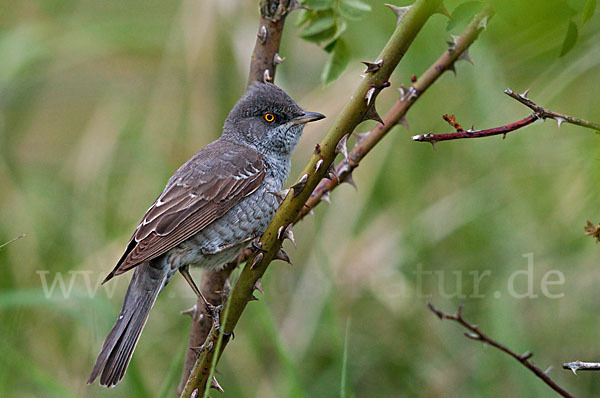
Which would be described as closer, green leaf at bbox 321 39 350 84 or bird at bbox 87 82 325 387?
green leaf at bbox 321 39 350 84

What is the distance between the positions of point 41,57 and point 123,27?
27.7 inches

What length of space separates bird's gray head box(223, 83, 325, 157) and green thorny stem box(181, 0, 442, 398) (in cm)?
166

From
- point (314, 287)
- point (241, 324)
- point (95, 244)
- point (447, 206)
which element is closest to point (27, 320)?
point (95, 244)

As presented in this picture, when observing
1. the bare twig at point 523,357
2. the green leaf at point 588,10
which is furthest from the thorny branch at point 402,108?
the green leaf at point 588,10

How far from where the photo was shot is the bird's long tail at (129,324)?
286 cm

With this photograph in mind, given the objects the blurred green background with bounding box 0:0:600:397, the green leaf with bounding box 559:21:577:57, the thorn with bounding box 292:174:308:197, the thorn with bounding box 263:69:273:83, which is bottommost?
the blurred green background with bounding box 0:0:600:397

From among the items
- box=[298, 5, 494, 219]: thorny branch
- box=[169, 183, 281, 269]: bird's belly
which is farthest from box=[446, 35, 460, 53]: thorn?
box=[169, 183, 281, 269]: bird's belly

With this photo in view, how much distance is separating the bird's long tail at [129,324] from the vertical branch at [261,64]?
0.86ft

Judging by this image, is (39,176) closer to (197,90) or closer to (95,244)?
(95,244)

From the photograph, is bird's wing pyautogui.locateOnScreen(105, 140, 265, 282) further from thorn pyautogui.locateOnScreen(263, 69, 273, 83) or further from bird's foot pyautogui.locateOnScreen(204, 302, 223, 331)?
thorn pyautogui.locateOnScreen(263, 69, 273, 83)

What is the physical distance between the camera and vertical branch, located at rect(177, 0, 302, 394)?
292 cm

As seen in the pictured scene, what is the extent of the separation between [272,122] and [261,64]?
0.99 m

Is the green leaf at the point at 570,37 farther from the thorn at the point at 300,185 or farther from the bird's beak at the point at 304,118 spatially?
the bird's beak at the point at 304,118

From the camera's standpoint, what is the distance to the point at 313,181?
2232 mm
